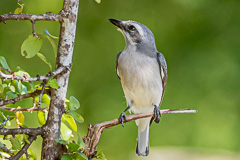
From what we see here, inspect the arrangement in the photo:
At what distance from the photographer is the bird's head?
9.93 ft

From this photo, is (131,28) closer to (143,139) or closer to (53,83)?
(143,139)

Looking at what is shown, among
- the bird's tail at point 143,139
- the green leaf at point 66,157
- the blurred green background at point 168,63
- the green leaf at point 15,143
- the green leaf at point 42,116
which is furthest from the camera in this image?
the blurred green background at point 168,63

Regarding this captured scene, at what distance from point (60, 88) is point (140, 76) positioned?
1.26m

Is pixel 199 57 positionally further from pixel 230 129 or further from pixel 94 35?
pixel 94 35

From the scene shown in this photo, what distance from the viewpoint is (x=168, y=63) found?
546 cm

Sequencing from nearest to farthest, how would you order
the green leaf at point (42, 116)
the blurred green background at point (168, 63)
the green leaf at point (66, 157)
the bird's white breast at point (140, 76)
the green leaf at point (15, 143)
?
the green leaf at point (66, 157), the green leaf at point (15, 143), the green leaf at point (42, 116), the bird's white breast at point (140, 76), the blurred green background at point (168, 63)

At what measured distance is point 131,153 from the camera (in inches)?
204

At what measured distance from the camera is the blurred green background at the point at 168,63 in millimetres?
Result: 5195

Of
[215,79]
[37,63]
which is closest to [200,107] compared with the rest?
[215,79]

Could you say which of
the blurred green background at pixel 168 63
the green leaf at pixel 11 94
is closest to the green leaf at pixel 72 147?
the green leaf at pixel 11 94

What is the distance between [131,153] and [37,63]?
1523 mm

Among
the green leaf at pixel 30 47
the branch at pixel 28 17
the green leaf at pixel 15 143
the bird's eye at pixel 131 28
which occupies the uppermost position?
the bird's eye at pixel 131 28

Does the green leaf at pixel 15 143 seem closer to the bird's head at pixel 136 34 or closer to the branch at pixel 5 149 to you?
the branch at pixel 5 149

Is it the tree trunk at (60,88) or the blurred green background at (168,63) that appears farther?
the blurred green background at (168,63)
